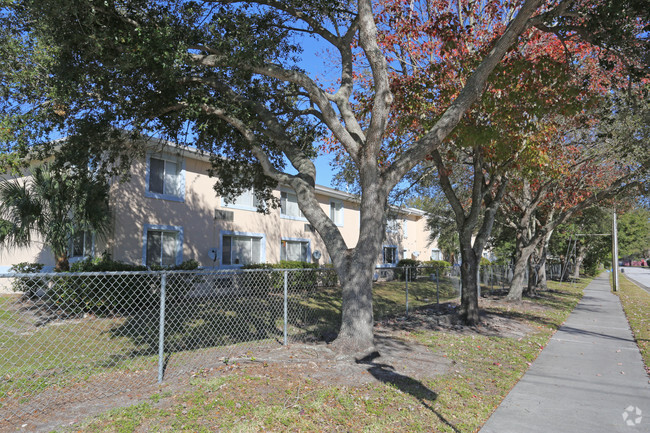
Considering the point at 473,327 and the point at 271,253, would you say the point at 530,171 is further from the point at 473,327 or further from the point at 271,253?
the point at 271,253

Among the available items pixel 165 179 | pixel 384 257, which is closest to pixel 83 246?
pixel 165 179

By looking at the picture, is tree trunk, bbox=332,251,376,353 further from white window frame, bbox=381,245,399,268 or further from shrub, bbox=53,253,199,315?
white window frame, bbox=381,245,399,268

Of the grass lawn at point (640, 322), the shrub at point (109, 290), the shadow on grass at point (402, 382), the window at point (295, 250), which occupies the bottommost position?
the grass lawn at point (640, 322)

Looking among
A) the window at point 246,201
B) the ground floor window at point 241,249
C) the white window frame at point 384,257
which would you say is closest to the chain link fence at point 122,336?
the ground floor window at point 241,249

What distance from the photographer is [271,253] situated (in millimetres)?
18922

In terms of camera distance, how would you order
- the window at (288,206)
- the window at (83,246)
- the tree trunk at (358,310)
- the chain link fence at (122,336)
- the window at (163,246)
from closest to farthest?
the chain link fence at (122,336) → the tree trunk at (358,310) → the window at (83,246) → the window at (163,246) → the window at (288,206)

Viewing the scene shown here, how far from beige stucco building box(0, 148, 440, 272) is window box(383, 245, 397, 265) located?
7.96 m

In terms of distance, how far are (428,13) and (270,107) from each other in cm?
462

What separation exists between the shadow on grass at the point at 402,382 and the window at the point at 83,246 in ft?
33.4

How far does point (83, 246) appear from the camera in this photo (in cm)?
1369

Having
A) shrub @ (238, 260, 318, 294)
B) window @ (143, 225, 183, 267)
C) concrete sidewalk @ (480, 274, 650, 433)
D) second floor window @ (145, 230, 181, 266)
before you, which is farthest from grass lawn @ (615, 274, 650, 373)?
second floor window @ (145, 230, 181, 266)

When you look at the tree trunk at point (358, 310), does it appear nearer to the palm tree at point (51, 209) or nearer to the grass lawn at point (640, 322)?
the grass lawn at point (640, 322)

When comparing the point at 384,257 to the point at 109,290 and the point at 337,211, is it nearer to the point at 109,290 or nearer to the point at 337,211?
the point at 337,211

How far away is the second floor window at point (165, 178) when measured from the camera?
14505mm
